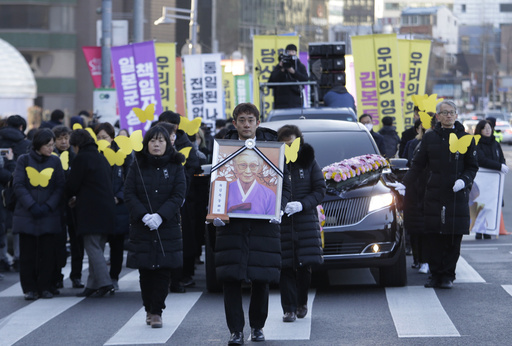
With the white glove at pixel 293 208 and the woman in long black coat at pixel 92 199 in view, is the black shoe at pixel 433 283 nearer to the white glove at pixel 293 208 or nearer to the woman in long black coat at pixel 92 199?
the white glove at pixel 293 208

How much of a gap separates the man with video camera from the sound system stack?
5629mm

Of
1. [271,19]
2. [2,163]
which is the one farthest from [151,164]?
[271,19]

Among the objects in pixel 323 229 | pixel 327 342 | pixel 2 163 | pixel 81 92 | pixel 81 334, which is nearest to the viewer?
pixel 327 342

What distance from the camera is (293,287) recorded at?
31.0ft

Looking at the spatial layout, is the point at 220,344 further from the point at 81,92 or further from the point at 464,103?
the point at 464,103

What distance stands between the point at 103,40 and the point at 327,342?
674 inches

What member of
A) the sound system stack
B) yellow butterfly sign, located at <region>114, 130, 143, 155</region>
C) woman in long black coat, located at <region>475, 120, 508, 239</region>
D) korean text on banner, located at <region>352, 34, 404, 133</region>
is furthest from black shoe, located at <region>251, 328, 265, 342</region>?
the sound system stack

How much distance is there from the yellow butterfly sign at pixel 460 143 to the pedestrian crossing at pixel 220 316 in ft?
4.85

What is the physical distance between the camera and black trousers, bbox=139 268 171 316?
952cm

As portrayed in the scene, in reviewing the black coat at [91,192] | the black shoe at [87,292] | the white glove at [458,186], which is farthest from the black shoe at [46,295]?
the white glove at [458,186]

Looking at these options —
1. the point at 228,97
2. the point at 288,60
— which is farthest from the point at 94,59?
the point at 228,97

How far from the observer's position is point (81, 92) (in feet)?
230

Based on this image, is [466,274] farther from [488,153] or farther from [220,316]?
[488,153]

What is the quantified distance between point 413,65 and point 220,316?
52.0 feet
